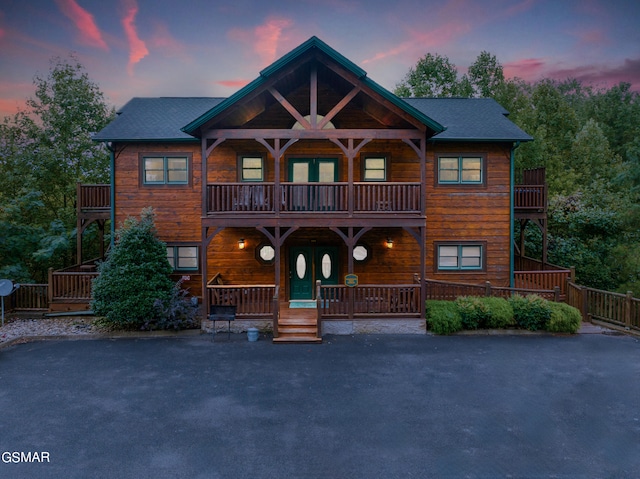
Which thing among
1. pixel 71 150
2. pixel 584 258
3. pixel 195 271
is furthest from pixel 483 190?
pixel 71 150

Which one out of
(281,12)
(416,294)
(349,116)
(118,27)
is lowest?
(416,294)

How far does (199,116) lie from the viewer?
46.6 feet

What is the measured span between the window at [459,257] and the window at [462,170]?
8.54 feet

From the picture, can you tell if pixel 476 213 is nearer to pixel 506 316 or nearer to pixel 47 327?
pixel 506 316

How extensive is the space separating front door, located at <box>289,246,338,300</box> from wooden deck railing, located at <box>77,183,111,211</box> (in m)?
7.72

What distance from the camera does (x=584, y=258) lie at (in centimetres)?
1930

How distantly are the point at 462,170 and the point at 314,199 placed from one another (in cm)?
643

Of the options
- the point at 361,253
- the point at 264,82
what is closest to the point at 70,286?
the point at 264,82

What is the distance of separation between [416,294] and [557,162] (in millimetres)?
24713

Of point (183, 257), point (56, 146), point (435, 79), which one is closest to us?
point (183, 257)

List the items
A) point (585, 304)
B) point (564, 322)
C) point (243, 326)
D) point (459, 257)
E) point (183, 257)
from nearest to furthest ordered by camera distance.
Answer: point (564, 322), point (243, 326), point (585, 304), point (183, 257), point (459, 257)

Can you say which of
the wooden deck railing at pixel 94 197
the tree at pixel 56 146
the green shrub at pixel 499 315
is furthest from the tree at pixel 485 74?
the wooden deck railing at pixel 94 197

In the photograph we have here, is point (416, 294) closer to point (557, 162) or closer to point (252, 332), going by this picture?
point (252, 332)

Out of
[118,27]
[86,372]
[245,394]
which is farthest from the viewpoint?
[118,27]
